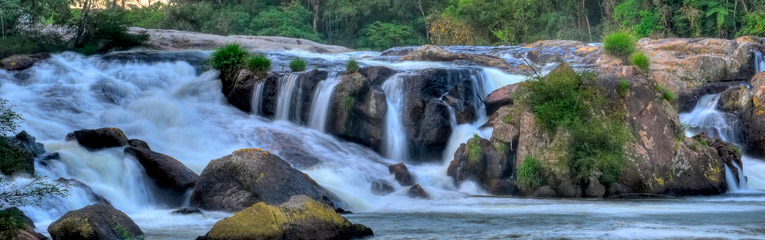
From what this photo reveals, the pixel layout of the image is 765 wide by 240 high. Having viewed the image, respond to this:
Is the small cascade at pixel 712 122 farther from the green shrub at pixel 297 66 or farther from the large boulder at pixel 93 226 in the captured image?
the large boulder at pixel 93 226

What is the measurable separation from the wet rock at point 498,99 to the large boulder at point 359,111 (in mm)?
2419

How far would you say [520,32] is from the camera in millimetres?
43781

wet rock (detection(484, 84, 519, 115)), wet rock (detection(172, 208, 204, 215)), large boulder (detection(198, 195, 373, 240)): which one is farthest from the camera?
wet rock (detection(484, 84, 519, 115))

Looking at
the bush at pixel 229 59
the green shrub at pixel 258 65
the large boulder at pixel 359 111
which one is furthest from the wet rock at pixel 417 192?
the bush at pixel 229 59

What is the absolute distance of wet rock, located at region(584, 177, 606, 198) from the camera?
14.6 metres

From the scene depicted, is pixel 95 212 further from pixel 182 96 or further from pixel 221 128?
pixel 182 96

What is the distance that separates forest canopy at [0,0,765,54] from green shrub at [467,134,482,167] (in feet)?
44.9

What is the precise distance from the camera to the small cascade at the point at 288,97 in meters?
19.6

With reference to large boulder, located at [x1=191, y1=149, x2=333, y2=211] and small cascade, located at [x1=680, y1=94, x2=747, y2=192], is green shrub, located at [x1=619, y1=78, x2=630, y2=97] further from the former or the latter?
large boulder, located at [x1=191, y1=149, x2=333, y2=211]

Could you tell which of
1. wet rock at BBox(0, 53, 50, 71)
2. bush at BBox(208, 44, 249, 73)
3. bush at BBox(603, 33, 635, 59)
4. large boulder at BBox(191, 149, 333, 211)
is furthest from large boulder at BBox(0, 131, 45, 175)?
bush at BBox(603, 33, 635, 59)

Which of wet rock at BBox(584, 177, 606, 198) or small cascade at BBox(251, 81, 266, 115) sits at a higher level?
small cascade at BBox(251, 81, 266, 115)

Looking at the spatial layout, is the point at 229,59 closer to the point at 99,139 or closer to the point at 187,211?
the point at 99,139

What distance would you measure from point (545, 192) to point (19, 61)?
14083 mm

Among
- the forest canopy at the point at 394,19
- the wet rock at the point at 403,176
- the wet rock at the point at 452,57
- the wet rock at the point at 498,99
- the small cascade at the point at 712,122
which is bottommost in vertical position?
the wet rock at the point at 403,176
